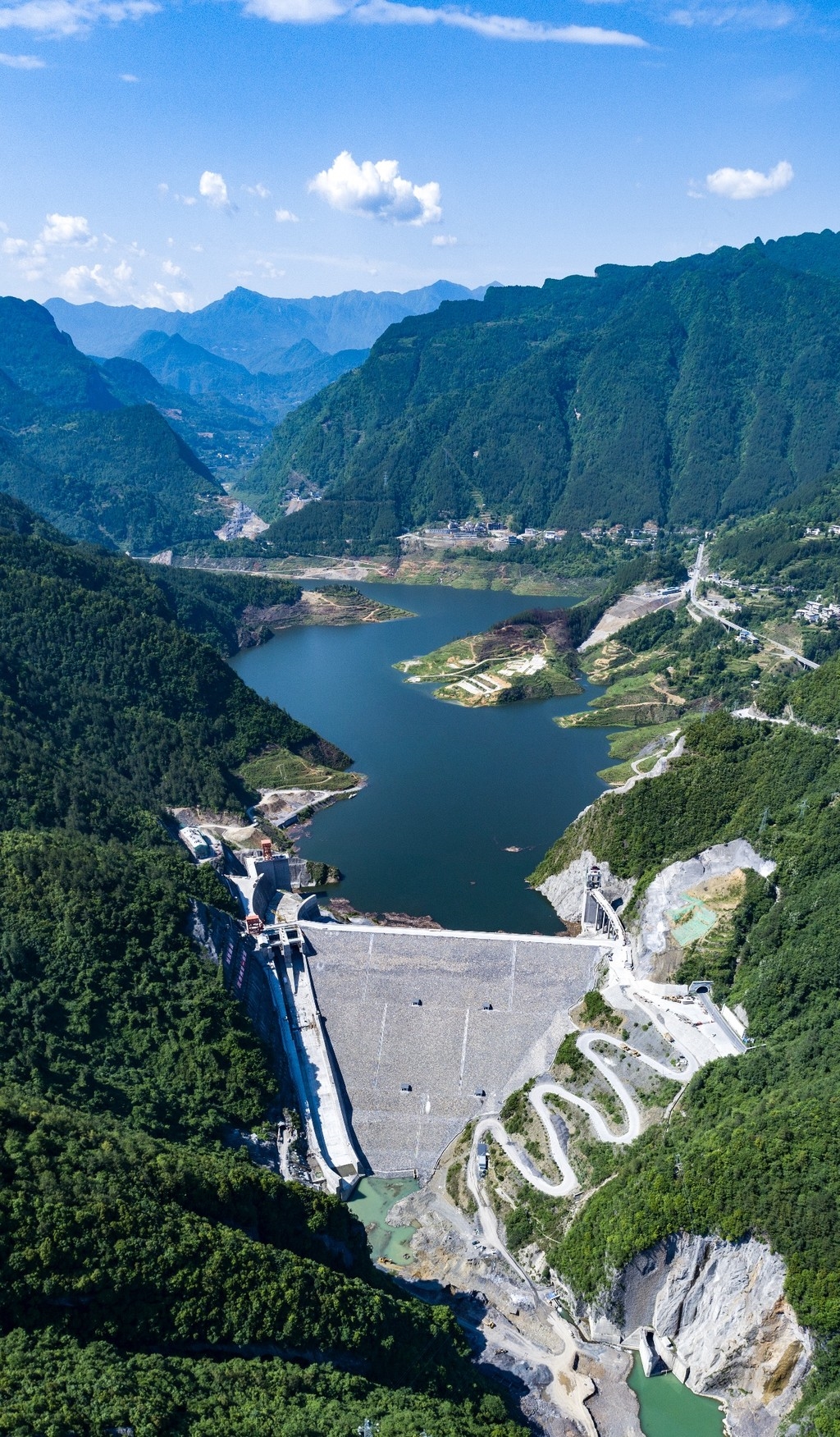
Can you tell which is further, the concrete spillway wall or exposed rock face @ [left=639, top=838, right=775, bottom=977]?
exposed rock face @ [left=639, top=838, right=775, bottom=977]

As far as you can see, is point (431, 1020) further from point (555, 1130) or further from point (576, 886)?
point (576, 886)

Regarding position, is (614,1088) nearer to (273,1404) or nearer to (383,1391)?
(383,1391)

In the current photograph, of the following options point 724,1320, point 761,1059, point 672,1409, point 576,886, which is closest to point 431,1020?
point 576,886

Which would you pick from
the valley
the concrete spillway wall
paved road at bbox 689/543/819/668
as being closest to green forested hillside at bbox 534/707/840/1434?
the valley

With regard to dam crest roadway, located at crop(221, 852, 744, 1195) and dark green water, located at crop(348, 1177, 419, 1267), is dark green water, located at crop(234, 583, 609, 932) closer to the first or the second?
dam crest roadway, located at crop(221, 852, 744, 1195)

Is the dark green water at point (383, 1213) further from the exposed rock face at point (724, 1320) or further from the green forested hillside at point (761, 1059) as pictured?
the exposed rock face at point (724, 1320)

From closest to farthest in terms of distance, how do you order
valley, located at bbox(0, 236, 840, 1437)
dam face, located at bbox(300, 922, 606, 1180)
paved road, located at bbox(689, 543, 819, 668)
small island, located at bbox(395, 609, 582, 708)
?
valley, located at bbox(0, 236, 840, 1437) < dam face, located at bbox(300, 922, 606, 1180) < small island, located at bbox(395, 609, 582, 708) < paved road, located at bbox(689, 543, 819, 668)
